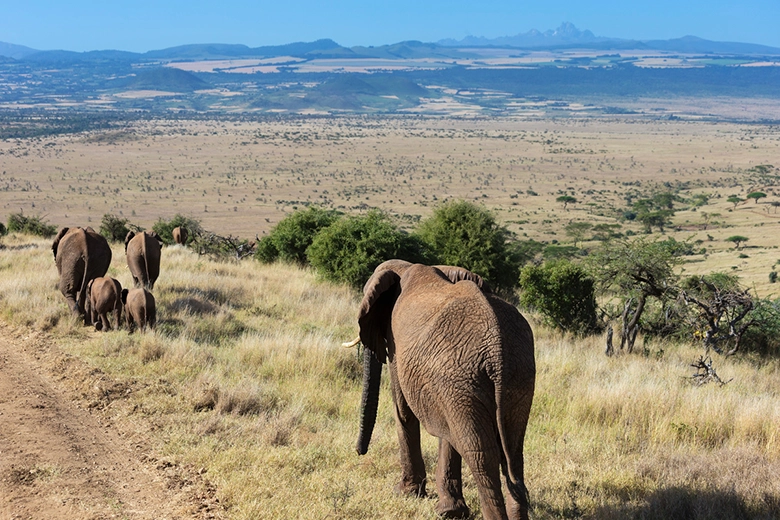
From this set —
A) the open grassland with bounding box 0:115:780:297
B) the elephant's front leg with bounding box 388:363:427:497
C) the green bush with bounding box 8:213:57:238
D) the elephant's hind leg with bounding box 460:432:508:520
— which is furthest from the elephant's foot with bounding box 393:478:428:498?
the green bush with bounding box 8:213:57:238

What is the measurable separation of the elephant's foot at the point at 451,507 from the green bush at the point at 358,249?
42.6ft

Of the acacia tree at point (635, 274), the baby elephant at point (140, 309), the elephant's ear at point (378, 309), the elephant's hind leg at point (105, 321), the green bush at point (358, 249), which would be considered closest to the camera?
the elephant's ear at point (378, 309)

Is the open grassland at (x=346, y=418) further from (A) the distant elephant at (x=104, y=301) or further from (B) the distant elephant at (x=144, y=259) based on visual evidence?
(B) the distant elephant at (x=144, y=259)

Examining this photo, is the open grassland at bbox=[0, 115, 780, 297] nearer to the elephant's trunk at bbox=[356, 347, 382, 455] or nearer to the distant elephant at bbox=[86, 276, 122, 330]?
the distant elephant at bbox=[86, 276, 122, 330]

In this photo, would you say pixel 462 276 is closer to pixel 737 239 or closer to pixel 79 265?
pixel 79 265

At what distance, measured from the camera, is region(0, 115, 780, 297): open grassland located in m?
57.8

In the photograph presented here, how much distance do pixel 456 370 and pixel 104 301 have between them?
851 centimetres

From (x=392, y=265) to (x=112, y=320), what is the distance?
7466 mm

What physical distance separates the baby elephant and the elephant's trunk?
611cm

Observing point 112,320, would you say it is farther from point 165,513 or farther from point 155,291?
point 165,513

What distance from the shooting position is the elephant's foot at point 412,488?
251 inches

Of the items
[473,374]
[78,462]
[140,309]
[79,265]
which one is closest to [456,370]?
[473,374]

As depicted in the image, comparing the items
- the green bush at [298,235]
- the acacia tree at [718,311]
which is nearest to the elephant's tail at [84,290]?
the acacia tree at [718,311]

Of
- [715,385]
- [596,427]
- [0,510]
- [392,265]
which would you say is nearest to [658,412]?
[596,427]
